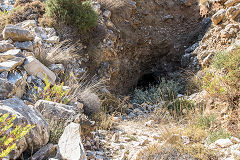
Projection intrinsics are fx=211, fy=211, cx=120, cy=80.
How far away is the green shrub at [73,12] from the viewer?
5602mm

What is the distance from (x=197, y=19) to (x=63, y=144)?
7.22m

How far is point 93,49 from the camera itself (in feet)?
19.2

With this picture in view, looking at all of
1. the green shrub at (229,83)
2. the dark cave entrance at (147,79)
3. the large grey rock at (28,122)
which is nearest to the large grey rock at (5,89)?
the large grey rock at (28,122)

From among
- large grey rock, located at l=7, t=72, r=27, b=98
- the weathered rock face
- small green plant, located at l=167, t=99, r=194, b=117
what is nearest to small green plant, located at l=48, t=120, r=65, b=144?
large grey rock, located at l=7, t=72, r=27, b=98

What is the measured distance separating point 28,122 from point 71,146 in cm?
54

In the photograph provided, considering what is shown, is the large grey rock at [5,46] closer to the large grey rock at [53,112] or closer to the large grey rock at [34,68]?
the large grey rock at [34,68]

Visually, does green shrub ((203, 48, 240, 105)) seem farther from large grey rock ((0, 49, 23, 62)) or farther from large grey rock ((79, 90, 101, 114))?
large grey rock ((0, 49, 23, 62))

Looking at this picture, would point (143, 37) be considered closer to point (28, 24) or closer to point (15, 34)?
point (28, 24)

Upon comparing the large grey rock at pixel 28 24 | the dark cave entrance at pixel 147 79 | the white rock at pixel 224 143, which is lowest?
the dark cave entrance at pixel 147 79

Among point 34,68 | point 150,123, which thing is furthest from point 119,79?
point 34,68

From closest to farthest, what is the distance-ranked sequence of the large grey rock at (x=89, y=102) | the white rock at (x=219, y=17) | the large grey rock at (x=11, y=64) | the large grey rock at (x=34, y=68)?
the large grey rock at (x=11, y=64)
the large grey rock at (x=34, y=68)
the large grey rock at (x=89, y=102)
the white rock at (x=219, y=17)

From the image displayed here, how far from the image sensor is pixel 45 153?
2.25m

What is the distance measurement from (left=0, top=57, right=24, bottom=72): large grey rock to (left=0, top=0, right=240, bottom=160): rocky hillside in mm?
28

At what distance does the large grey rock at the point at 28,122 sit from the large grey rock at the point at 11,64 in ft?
2.98
